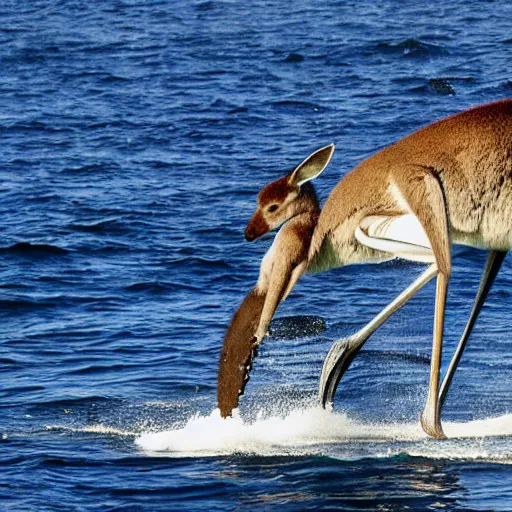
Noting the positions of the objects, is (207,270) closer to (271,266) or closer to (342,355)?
(342,355)

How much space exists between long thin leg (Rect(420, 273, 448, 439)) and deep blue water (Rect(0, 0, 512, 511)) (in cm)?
29

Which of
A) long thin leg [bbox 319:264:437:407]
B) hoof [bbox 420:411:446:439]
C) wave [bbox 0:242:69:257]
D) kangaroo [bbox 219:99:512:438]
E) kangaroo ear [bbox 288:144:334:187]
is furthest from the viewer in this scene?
wave [bbox 0:242:69:257]

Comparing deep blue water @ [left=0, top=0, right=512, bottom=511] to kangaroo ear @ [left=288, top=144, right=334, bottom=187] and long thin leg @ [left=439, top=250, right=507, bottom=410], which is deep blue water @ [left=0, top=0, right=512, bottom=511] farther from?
kangaroo ear @ [left=288, top=144, right=334, bottom=187]

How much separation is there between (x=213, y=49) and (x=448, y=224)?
24409 millimetres

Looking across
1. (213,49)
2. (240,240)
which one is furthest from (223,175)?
(213,49)

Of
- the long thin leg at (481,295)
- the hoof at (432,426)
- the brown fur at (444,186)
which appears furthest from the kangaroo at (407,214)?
the long thin leg at (481,295)

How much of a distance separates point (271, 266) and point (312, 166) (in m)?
0.69

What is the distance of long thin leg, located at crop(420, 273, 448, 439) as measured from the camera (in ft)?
30.6

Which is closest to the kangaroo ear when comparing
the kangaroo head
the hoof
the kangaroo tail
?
the kangaroo head

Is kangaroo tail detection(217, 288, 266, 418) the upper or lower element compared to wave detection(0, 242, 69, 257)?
upper

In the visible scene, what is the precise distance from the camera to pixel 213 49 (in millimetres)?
33312

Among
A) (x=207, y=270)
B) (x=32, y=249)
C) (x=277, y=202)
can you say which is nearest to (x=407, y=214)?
(x=277, y=202)

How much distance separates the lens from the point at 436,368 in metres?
9.48

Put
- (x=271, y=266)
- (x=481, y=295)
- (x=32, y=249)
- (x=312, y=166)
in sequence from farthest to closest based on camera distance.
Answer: (x=32, y=249) < (x=481, y=295) < (x=271, y=266) < (x=312, y=166)
